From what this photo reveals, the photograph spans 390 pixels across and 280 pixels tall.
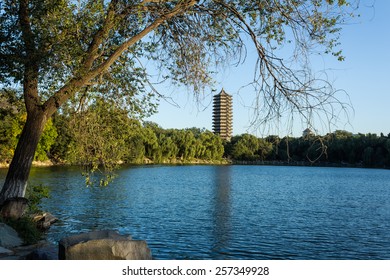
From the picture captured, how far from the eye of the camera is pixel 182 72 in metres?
11.1

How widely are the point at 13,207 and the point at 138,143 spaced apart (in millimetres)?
73308

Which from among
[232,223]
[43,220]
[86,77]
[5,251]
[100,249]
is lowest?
[232,223]

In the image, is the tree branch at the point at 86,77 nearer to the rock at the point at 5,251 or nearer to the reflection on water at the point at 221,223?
the rock at the point at 5,251

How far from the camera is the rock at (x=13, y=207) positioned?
10.6 metres

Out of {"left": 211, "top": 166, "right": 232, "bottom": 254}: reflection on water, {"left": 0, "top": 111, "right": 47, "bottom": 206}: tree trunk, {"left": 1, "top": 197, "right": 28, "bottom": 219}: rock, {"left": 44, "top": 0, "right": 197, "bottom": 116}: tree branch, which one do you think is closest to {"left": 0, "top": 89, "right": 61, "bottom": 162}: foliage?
{"left": 0, "top": 111, "right": 47, "bottom": 206}: tree trunk

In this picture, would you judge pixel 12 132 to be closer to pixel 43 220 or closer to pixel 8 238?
pixel 43 220

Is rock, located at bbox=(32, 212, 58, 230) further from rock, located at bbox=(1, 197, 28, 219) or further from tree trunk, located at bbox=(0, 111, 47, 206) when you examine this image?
tree trunk, located at bbox=(0, 111, 47, 206)

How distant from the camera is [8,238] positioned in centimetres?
966

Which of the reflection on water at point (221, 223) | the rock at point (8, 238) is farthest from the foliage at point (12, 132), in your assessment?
the reflection on water at point (221, 223)

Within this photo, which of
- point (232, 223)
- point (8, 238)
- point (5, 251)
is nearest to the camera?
point (5, 251)

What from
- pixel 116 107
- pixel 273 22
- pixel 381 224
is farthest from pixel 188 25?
pixel 381 224

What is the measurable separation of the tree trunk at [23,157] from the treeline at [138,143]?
161 cm

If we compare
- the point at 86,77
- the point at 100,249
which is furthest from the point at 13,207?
the point at 100,249

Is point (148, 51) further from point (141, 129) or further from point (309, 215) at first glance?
point (309, 215)
